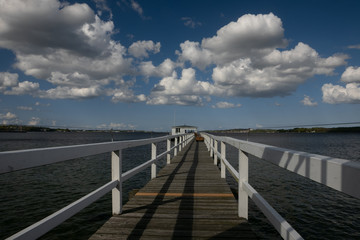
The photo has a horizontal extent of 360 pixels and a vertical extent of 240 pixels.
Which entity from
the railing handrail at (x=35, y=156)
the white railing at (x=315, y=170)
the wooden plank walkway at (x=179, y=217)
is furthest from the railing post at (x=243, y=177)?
the railing handrail at (x=35, y=156)

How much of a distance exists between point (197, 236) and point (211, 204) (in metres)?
1.31

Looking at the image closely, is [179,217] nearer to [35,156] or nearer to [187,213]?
[187,213]

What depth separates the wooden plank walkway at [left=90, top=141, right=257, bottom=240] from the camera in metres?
2.90

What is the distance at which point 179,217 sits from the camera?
3488mm

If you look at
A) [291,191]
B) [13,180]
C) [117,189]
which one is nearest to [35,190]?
[13,180]

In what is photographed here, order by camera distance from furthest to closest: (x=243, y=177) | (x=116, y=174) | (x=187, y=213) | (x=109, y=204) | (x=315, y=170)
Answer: (x=109, y=204)
(x=187, y=213)
(x=116, y=174)
(x=243, y=177)
(x=315, y=170)

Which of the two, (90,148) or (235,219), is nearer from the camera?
(90,148)

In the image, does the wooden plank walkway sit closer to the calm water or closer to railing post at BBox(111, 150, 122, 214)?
railing post at BBox(111, 150, 122, 214)

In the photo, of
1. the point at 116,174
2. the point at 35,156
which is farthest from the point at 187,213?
the point at 35,156

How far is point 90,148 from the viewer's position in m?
2.53

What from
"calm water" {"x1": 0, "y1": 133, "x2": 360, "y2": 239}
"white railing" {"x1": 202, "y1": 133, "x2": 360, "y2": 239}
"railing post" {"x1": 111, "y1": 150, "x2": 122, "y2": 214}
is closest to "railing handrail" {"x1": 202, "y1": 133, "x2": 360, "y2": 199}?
"white railing" {"x1": 202, "y1": 133, "x2": 360, "y2": 239}

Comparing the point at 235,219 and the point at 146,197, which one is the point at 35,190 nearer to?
the point at 146,197

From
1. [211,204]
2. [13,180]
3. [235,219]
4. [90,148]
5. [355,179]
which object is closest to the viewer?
[355,179]

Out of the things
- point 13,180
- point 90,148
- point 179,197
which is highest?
point 90,148
